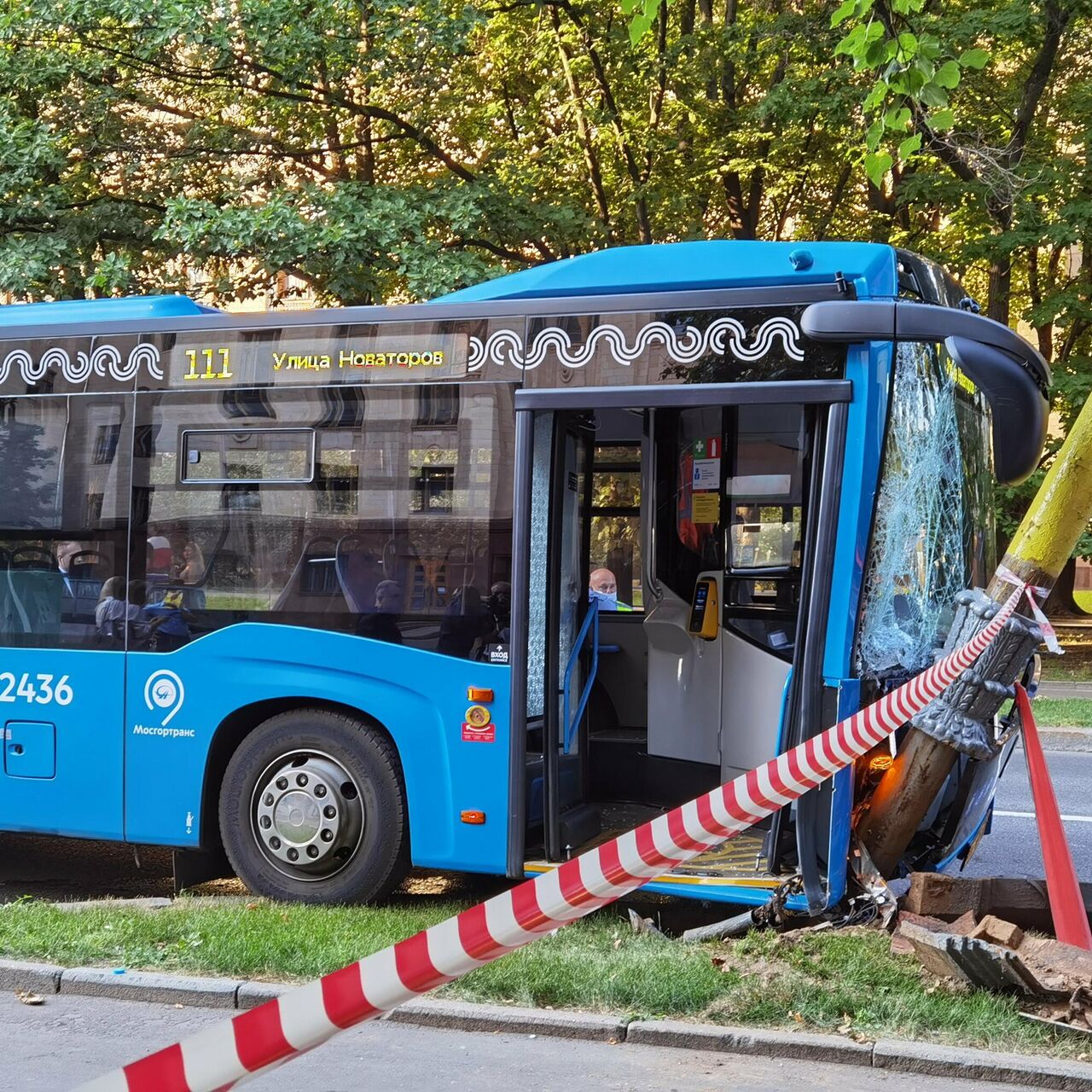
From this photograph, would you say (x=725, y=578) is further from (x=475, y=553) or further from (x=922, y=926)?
(x=922, y=926)

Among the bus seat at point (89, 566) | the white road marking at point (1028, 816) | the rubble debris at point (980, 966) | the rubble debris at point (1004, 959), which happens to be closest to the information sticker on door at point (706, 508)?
the rubble debris at point (1004, 959)

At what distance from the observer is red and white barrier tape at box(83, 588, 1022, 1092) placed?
212 cm

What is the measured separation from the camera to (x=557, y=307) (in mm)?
6215

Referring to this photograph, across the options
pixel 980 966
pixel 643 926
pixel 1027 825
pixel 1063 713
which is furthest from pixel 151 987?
pixel 1063 713

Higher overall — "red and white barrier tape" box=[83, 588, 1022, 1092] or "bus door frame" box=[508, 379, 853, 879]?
"bus door frame" box=[508, 379, 853, 879]

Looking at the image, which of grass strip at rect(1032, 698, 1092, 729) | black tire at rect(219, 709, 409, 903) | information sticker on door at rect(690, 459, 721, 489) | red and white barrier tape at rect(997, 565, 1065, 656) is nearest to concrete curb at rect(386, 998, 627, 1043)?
black tire at rect(219, 709, 409, 903)

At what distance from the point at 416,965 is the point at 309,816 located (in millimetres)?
4351

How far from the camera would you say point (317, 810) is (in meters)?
6.50

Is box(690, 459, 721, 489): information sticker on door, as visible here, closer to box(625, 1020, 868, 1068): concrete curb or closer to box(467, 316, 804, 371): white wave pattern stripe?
box(467, 316, 804, 371): white wave pattern stripe

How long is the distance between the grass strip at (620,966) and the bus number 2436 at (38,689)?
4.03 feet

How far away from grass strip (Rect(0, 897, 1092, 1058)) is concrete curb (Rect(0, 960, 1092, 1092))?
90 millimetres

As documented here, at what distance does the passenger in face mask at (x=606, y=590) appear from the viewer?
789 cm

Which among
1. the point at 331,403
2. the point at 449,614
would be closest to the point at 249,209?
the point at 331,403

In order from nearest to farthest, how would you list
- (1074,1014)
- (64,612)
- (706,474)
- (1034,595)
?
(1074,1014)
(1034,595)
(64,612)
(706,474)
